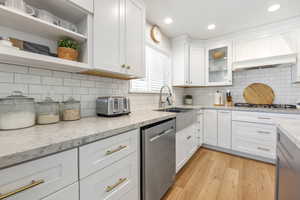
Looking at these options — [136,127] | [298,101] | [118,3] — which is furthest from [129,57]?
[298,101]

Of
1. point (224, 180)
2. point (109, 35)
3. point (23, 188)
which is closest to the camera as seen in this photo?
point (23, 188)

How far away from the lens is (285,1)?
1723 millimetres

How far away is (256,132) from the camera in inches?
84.9

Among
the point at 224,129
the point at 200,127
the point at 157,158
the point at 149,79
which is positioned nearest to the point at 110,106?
the point at 157,158

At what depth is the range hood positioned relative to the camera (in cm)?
203

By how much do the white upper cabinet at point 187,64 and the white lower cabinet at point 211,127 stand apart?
744 millimetres

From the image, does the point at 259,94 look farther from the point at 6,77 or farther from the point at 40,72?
the point at 6,77

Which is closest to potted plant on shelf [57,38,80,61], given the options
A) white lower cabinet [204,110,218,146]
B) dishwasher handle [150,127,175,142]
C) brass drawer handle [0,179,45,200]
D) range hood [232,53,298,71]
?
brass drawer handle [0,179,45,200]

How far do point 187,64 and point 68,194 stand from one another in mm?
2830

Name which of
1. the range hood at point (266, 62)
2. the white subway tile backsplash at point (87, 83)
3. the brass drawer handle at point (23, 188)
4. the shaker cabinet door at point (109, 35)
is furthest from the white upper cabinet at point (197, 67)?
the brass drawer handle at point (23, 188)

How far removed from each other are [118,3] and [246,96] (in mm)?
2892

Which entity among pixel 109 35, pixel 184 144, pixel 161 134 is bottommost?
pixel 184 144

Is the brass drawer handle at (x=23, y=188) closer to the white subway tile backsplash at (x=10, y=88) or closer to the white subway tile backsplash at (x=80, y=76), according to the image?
the white subway tile backsplash at (x=10, y=88)

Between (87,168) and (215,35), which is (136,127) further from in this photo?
(215,35)
